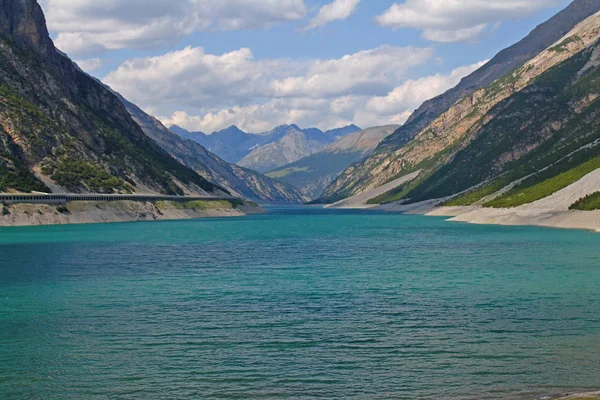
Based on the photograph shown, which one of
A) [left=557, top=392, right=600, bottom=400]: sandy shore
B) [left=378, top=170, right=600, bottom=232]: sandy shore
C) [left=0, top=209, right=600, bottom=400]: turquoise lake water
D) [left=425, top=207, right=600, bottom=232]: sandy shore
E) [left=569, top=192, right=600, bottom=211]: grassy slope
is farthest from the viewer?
[left=569, top=192, right=600, bottom=211]: grassy slope

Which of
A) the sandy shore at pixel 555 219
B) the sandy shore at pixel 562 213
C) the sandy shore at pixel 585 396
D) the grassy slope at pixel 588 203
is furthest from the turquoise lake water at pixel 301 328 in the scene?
the grassy slope at pixel 588 203

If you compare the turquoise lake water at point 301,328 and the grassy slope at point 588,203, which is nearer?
the turquoise lake water at point 301,328

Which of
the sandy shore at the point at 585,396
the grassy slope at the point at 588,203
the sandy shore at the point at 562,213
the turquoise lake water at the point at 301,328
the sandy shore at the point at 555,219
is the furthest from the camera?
the grassy slope at the point at 588,203

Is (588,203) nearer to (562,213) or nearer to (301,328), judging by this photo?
(562,213)

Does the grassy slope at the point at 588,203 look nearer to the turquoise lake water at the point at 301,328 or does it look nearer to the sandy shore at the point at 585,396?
the turquoise lake water at the point at 301,328

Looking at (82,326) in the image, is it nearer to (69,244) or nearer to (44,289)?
(44,289)

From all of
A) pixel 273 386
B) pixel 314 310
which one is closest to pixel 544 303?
pixel 314 310

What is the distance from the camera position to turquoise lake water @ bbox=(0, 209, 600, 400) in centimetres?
3703

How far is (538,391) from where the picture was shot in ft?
114

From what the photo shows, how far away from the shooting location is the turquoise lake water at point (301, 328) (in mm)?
37031

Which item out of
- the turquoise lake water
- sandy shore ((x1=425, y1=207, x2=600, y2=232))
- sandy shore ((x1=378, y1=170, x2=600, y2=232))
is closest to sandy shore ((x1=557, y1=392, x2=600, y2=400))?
the turquoise lake water

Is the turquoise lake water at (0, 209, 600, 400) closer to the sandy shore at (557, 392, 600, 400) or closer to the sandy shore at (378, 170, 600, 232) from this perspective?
the sandy shore at (557, 392, 600, 400)

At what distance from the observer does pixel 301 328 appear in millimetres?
50688

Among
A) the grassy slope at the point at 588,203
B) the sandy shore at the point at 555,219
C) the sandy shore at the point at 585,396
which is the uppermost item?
the grassy slope at the point at 588,203
